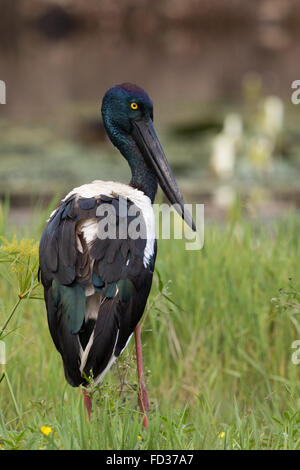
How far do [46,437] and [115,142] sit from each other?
1.34m

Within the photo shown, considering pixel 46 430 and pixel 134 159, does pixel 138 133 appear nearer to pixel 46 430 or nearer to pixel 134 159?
pixel 134 159

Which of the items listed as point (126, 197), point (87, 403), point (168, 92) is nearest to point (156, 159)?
point (126, 197)

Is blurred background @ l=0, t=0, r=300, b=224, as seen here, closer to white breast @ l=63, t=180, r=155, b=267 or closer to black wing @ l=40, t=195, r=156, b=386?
white breast @ l=63, t=180, r=155, b=267

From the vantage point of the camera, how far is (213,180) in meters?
8.87

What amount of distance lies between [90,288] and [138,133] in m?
0.79

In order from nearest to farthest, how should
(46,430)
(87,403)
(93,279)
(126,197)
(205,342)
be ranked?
(46,430)
(93,279)
(87,403)
(126,197)
(205,342)

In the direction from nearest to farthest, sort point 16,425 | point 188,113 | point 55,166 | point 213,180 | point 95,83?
point 16,425, point 213,180, point 55,166, point 188,113, point 95,83

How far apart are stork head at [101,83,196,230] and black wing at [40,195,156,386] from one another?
1.67 feet

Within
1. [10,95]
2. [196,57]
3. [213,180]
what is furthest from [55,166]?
[196,57]

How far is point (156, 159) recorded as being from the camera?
3.39 m

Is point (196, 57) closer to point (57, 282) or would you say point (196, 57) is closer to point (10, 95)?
point (10, 95)

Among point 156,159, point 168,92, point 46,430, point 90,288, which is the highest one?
Result: point 168,92

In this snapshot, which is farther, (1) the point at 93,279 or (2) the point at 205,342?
(2) the point at 205,342

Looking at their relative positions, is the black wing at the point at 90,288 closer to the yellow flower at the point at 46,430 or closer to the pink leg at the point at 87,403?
→ the pink leg at the point at 87,403
